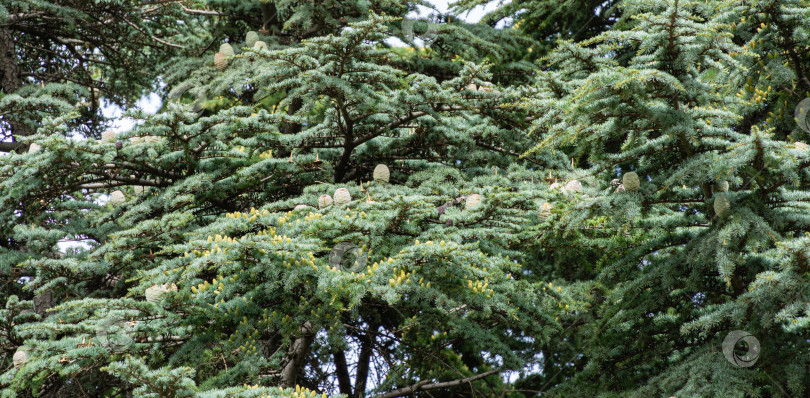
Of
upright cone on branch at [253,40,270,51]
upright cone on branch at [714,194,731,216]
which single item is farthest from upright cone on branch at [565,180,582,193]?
upright cone on branch at [253,40,270,51]

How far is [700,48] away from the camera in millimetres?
4355

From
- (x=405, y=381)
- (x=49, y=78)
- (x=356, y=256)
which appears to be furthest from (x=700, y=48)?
(x=49, y=78)

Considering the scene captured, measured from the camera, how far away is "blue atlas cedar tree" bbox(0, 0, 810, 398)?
420 cm

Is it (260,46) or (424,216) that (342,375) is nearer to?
(424,216)

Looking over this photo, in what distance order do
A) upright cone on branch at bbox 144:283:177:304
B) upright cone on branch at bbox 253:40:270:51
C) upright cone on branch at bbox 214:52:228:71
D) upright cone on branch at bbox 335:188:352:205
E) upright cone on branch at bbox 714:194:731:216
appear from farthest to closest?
1. upright cone on branch at bbox 214:52:228:71
2. upright cone on branch at bbox 253:40:270:51
3. upright cone on branch at bbox 335:188:352:205
4. upright cone on branch at bbox 144:283:177:304
5. upright cone on branch at bbox 714:194:731:216

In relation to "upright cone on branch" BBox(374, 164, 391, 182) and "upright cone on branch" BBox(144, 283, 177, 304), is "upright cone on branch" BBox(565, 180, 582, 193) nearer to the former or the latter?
"upright cone on branch" BBox(374, 164, 391, 182)

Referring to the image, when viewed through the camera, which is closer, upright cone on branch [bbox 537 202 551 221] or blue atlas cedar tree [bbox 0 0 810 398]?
blue atlas cedar tree [bbox 0 0 810 398]

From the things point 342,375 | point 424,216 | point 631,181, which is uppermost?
point 424,216

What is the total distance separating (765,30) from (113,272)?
6.27 m

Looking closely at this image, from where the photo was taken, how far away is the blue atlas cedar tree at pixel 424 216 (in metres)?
4.20

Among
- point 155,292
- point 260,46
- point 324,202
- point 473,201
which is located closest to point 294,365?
point 155,292

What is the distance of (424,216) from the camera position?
16.8 ft

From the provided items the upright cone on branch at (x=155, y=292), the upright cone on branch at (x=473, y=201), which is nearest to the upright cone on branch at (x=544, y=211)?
the upright cone on branch at (x=473, y=201)

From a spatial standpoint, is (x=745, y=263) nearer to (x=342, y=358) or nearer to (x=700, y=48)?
(x=700, y=48)
